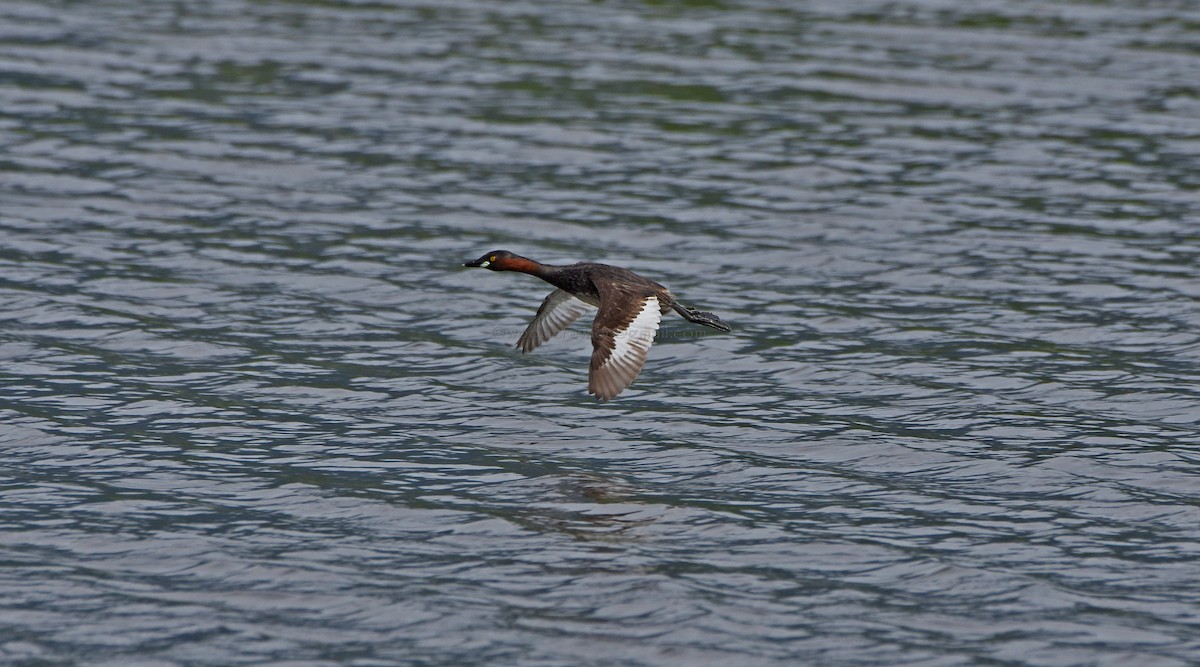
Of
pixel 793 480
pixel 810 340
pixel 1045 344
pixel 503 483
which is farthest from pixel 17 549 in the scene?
pixel 1045 344

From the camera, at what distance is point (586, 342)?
18.4 m

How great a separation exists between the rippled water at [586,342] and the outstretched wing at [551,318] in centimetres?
42

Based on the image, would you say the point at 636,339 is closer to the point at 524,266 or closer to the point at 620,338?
the point at 620,338

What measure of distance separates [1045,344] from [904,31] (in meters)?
14.8

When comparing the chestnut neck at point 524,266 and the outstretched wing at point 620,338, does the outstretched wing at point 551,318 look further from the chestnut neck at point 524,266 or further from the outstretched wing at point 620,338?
the outstretched wing at point 620,338

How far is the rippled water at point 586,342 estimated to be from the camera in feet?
37.4

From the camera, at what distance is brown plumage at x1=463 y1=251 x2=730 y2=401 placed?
1424cm

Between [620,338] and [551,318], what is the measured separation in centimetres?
260

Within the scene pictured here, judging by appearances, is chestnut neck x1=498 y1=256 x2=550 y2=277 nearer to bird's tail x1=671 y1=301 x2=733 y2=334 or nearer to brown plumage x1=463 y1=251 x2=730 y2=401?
brown plumage x1=463 y1=251 x2=730 y2=401

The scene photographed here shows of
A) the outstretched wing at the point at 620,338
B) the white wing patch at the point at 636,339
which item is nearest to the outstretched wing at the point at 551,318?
the outstretched wing at the point at 620,338

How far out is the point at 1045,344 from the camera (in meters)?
17.6

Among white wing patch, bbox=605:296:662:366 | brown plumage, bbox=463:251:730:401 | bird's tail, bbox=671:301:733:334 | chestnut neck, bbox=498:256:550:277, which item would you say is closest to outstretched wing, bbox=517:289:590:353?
brown plumage, bbox=463:251:730:401

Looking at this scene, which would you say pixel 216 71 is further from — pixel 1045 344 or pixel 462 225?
pixel 1045 344

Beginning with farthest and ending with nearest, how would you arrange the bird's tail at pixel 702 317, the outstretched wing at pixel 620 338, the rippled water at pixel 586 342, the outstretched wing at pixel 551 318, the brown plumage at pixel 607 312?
1. the outstretched wing at pixel 551 318
2. the bird's tail at pixel 702 317
3. the brown plumage at pixel 607 312
4. the outstretched wing at pixel 620 338
5. the rippled water at pixel 586 342
